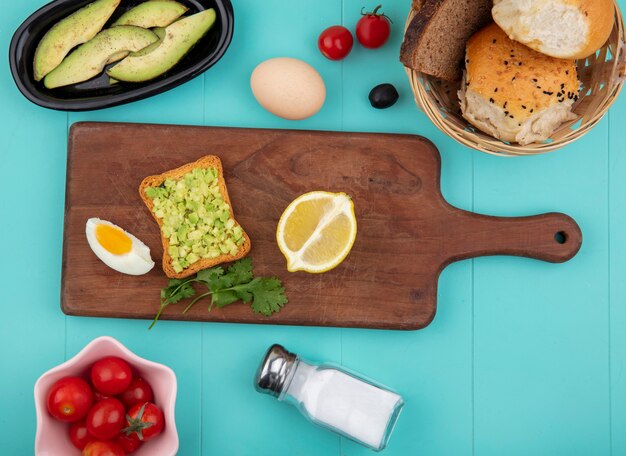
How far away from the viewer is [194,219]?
4.64 feet

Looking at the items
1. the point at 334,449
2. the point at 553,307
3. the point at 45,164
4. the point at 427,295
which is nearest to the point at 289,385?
the point at 334,449

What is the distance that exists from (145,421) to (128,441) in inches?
3.9

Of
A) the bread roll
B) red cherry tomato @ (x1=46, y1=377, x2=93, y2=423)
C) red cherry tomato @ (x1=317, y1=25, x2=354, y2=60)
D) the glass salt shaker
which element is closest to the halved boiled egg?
red cherry tomato @ (x1=46, y1=377, x2=93, y2=423)

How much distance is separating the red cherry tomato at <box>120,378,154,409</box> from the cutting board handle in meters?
0.81

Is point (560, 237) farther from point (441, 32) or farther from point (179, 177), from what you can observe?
point (179, 177)

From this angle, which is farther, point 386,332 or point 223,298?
point 386,332

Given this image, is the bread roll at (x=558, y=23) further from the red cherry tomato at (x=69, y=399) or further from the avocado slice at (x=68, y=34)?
the red cherry tomato at (x=69, y=399)

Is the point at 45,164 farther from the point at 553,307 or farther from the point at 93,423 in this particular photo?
the point at 553,307

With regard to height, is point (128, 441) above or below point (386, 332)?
below

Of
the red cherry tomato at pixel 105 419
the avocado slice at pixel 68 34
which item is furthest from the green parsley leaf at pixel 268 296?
the avocado slice at pixel 68 34

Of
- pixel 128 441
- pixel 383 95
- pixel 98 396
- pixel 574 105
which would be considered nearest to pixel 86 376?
pixel 98 396

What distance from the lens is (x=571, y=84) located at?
51.3 inches

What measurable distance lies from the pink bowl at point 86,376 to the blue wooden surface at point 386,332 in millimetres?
155

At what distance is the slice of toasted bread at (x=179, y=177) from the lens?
143 centimetres
